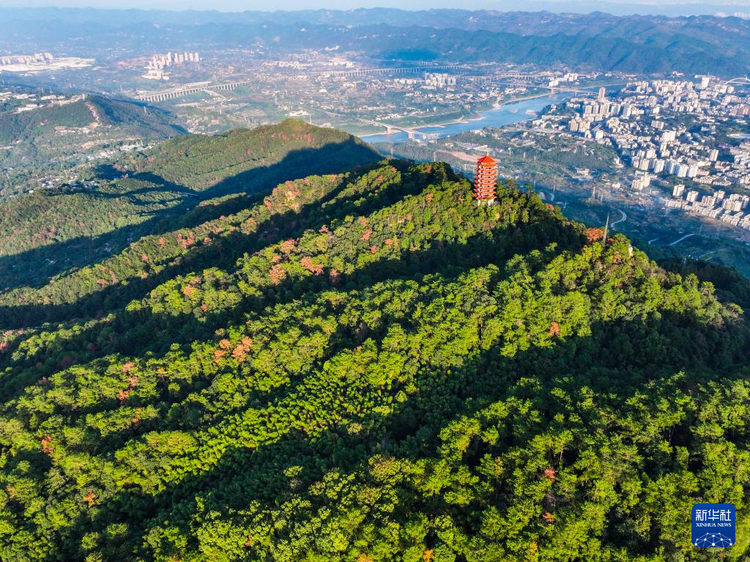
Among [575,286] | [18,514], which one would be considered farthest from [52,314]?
[575,286]

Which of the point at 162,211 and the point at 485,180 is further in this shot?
the point at 162,211

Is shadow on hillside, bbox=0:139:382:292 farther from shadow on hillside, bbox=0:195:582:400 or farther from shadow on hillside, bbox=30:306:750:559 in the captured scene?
shadow on hillside, bbox=30:306:750:559

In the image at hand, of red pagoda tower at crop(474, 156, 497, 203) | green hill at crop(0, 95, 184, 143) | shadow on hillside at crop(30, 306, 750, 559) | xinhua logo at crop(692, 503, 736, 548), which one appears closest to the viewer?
xinhua logo at crop(692, 503, 736, 548)

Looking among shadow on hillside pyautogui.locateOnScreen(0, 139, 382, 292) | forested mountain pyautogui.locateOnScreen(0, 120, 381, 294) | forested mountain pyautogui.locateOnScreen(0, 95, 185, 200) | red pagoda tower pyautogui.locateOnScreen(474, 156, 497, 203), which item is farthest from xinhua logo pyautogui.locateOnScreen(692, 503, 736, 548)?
forested mountain pyautogui.locateOnScreen(0, 95, 185, 200)

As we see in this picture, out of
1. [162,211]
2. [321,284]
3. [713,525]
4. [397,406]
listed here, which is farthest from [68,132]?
[713,525]

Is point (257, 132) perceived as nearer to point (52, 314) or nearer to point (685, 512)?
point (52, 314)

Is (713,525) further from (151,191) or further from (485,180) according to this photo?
(151,191)
